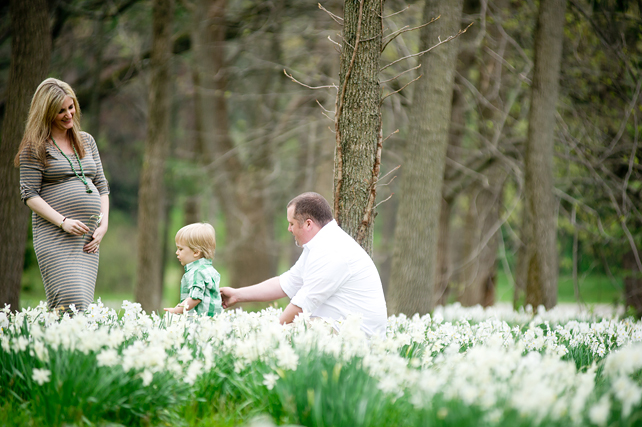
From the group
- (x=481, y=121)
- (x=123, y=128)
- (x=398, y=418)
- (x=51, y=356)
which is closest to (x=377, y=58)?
(x=398, y=418)

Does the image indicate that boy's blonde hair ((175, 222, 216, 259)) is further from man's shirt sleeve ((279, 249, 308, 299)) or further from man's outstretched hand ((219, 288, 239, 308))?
man's shirt sleeve ((279, 249, 308, 299))

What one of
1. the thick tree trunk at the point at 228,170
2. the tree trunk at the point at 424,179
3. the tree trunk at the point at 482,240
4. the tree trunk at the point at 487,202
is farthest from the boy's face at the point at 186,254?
the tree trunk at the point at 482,240

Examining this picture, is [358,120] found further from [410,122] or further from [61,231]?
[61,231]

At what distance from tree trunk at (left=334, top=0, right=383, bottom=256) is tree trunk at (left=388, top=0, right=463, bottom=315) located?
1504 millimetres

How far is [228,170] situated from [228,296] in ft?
25.2

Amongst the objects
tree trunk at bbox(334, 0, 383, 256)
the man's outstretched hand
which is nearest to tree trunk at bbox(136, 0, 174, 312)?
the man's outstretched hand

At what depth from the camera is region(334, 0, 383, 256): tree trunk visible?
4457 mm

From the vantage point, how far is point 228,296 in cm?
450

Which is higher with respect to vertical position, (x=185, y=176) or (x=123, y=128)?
(x=123, y=128)

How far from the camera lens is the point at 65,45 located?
34.5ft

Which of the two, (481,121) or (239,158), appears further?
(239,158)

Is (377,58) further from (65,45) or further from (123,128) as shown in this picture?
(123,128)

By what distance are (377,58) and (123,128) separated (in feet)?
44.1

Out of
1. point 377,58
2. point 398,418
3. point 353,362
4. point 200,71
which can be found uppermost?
point 200,71
